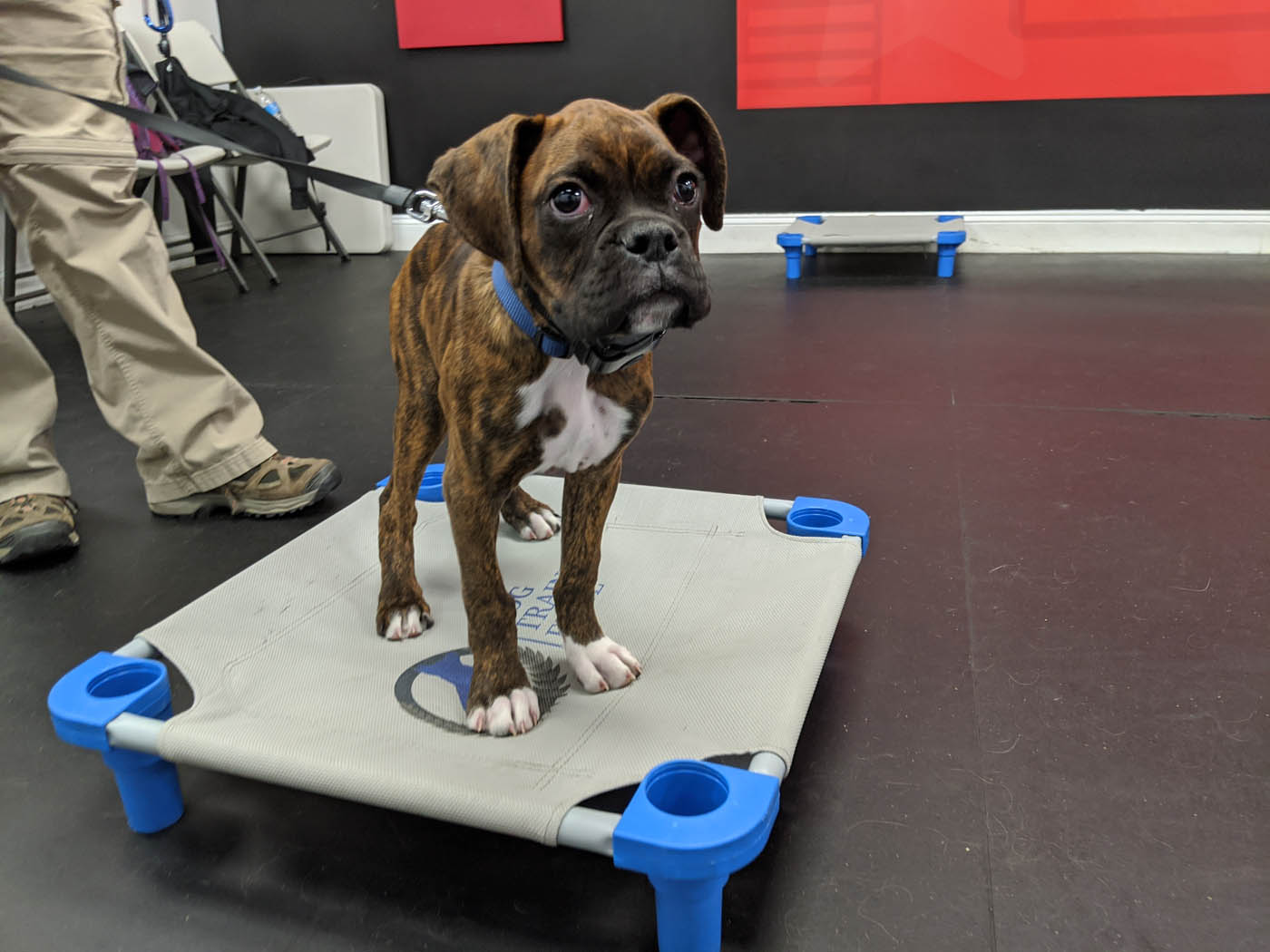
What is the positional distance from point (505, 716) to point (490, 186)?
667mm

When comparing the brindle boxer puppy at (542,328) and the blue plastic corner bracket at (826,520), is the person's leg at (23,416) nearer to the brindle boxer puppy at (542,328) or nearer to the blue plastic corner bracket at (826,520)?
the brindle boxer puppy at (542,328)

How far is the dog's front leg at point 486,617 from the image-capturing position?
4.19ft

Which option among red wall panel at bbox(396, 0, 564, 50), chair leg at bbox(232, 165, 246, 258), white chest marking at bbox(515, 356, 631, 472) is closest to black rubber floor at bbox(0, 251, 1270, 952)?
white chest marking at bbox(515, 356, 631, 472)

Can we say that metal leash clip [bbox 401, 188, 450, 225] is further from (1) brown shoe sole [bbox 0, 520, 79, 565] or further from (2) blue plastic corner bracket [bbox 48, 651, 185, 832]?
(1) brown shoe sole [bbox 0, 520, 79, 565]

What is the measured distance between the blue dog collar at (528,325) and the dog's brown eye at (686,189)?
21 cm

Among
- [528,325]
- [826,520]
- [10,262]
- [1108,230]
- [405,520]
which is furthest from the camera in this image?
[1108,230]

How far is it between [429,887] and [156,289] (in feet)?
5.16

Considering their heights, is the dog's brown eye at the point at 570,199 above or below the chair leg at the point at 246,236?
above

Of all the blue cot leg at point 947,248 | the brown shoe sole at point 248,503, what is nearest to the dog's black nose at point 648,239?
the brown shoe sole at point 248,503

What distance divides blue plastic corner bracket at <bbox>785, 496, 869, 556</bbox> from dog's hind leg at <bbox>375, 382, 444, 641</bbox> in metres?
0.68

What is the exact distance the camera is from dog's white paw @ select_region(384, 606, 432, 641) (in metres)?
1.57

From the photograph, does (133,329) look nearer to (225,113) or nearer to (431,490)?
(431,490)

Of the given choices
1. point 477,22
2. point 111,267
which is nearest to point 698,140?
point 111,267

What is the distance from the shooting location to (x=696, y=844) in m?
0.94
